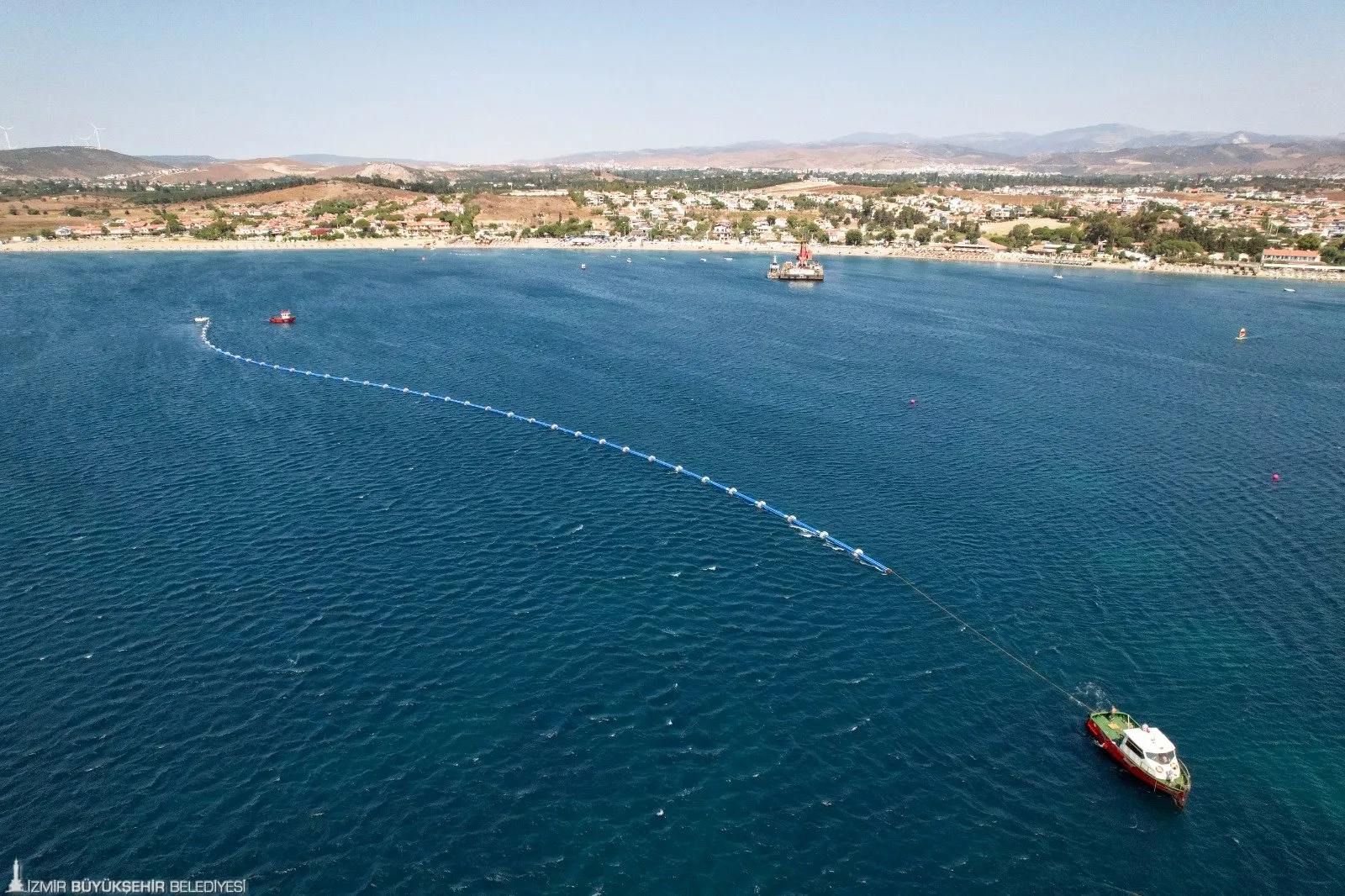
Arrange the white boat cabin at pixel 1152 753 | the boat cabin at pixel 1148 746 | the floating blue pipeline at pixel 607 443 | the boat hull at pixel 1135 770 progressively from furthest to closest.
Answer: the floating blue pipeline at pixel 607 443
the boat cabin at pixel 1148 746
the white boat cabin at pixel 1152 753
the boat hull at pixel 1135 770

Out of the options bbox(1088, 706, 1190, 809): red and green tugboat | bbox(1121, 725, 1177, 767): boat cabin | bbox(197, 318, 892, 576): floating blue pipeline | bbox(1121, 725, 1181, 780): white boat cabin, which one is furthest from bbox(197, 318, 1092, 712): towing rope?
bbox(1121, 725, 1181, 780): white boat cabin

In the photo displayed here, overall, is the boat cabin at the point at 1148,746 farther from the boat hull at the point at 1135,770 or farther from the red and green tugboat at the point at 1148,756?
the boat hull at the point at 1135,770

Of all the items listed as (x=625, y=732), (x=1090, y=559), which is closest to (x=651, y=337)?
(x=1090, y=559)

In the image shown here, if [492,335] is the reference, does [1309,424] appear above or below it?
below

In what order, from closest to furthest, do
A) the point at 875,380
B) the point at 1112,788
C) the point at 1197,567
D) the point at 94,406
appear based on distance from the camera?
the point at 1112,788 < the point at 1197,567 < the point at 94,406 < the point at 875,380

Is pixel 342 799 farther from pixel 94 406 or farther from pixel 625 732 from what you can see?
pixel 94 406

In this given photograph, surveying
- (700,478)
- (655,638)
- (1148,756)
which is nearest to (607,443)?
(700,478)

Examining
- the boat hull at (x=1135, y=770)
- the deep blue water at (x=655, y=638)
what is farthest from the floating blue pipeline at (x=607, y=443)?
the boat hull at (x=1135, y=770)

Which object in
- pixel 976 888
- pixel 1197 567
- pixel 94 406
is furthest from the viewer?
pixel 94 406
